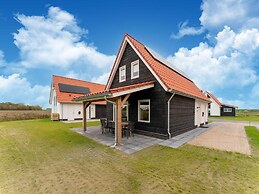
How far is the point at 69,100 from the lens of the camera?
62.4 feet

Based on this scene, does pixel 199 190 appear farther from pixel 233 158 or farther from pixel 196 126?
pixel 196 126

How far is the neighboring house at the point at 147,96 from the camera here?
7.68 metres

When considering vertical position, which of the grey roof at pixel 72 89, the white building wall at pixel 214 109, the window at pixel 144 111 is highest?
the grey roof at pixel 72 89

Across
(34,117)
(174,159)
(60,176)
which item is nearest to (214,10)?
(174,159)

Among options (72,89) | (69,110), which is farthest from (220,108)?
(69,110)

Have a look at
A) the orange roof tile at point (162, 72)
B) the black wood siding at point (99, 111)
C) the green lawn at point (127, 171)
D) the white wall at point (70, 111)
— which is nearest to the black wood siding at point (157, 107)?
the orange roof tile at point (162, 72)

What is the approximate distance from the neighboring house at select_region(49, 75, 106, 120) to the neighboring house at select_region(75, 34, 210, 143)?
387 inches

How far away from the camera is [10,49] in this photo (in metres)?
13.7

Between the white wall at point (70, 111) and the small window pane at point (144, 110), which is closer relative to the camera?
the small window pane at point (144, 110)

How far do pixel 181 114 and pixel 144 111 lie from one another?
107 inches

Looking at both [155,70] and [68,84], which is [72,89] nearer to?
[68,84]

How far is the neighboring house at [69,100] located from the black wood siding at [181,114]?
48.4 ft

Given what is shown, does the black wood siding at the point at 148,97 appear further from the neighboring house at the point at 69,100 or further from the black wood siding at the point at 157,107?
the neighboring house at the point at 69,100

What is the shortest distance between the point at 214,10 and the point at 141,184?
11.0 meters
